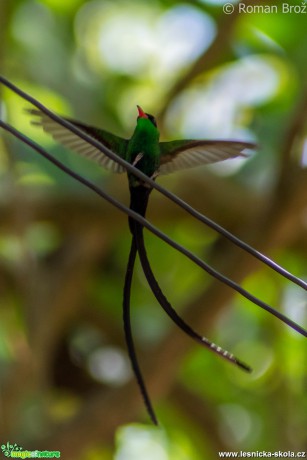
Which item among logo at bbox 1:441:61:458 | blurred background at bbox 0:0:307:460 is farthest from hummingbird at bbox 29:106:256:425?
logo at bbox 1:441:61:458

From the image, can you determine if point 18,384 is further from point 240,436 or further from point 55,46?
point 55,46

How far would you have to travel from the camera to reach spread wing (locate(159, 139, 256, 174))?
2.06 meters

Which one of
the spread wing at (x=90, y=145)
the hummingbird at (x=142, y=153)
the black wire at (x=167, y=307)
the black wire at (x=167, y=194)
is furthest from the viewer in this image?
the spread wing at (x=90, y=145)

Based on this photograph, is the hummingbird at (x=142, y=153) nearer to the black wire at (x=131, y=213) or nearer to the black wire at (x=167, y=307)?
the black wire at (x=167, y=307)

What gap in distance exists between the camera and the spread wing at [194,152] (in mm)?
2064

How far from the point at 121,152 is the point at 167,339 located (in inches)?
61.0

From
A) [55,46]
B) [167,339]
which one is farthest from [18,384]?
[55,46]

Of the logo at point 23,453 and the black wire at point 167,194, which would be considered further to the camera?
the logo at point 23,453

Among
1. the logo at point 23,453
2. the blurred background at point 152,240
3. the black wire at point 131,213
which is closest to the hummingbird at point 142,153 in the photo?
the black wire at point 131,213
